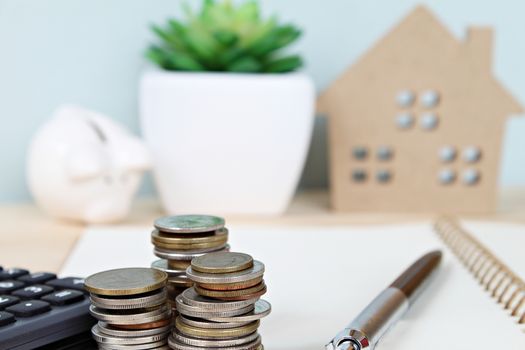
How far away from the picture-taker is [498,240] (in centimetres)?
75

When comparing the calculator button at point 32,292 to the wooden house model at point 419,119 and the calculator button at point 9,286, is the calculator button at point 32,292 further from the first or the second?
the wooden house model at point 419,119

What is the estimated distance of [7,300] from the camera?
0.43 meters

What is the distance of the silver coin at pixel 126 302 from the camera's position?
0.40 metres

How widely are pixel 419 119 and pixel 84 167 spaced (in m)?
0.37

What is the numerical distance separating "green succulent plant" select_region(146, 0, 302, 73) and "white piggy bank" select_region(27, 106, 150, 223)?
0.11 m

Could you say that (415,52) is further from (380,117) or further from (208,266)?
(208,266)

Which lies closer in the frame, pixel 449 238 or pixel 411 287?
pixel 411 287

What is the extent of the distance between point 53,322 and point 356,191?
1.73ft

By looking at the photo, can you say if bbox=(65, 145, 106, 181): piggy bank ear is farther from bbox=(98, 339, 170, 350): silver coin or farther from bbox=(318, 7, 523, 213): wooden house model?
bbox=(98, 339, 170, 350): silver coin

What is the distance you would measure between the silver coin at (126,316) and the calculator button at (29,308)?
29mm

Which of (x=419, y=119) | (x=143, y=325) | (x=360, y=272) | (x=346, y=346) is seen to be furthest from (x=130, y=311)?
(x=419, y=119)

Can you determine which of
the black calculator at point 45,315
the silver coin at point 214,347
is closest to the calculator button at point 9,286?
the black calculator at point 45,315

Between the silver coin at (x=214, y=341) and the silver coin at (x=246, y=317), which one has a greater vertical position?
the silver coin at (x=246, y=317)

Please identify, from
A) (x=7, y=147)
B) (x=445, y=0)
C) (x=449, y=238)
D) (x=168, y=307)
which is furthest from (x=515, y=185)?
(x=168, y=307)
